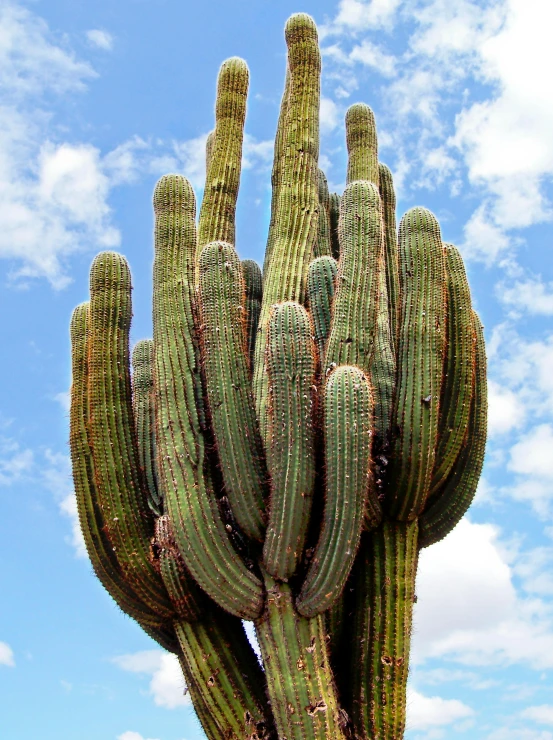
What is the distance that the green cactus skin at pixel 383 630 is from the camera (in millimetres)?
6160

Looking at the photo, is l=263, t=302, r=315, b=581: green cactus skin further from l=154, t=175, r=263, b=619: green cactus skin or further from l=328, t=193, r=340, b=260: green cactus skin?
l=328, t=193, r=340, b=260: green cactus skin

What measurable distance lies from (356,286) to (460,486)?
1.85 metres

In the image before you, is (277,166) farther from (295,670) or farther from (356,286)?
(295,670)

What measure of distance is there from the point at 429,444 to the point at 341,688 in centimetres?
194

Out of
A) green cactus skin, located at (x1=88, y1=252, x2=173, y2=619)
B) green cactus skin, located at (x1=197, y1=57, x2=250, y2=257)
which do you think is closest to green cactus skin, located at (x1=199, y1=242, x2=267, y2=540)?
green cactus skin, located at (x1=88, y1=252, x2=173, y2=619)

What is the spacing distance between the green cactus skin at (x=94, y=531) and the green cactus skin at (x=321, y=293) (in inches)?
77.9

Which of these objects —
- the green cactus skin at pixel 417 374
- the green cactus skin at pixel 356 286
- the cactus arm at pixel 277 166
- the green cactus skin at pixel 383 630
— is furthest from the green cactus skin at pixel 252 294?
the green cactus skin at pixel 383 630

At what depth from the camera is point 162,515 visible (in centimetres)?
666

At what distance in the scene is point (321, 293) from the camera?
22.7 ft

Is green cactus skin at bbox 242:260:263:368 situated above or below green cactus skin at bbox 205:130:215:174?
below

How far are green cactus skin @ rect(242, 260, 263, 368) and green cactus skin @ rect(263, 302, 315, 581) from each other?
190cm

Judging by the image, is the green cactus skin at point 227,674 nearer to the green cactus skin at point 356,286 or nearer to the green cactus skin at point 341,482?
the green cactus skin at point 341,482

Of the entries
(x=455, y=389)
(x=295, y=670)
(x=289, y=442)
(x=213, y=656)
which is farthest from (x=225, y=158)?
(x=295, y=670)

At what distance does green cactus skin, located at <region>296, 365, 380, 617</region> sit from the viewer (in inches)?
224
